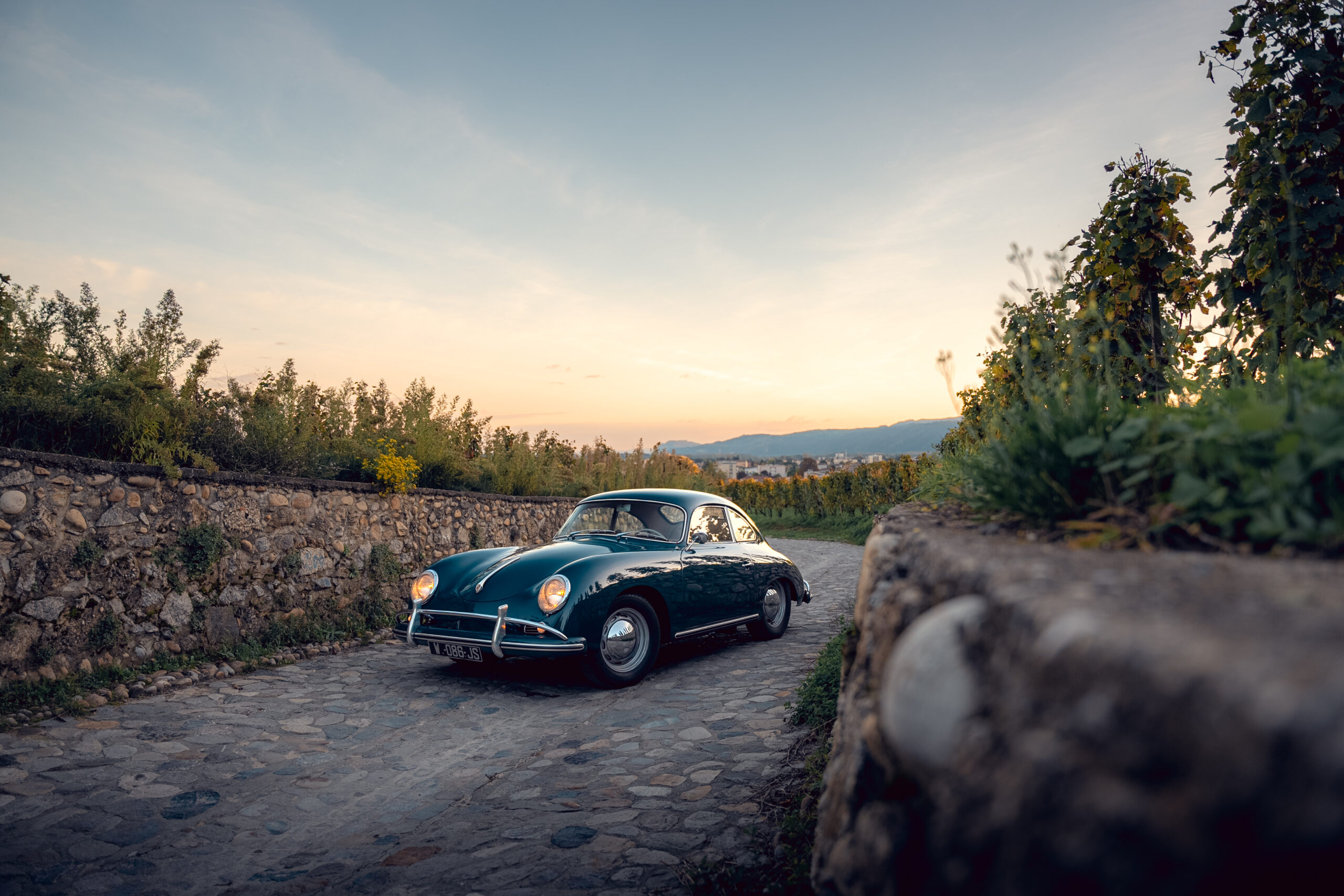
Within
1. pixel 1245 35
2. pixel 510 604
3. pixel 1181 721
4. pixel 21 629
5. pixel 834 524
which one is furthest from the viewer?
pixel 834 524

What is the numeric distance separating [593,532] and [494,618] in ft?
5.66

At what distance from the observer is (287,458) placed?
750cm

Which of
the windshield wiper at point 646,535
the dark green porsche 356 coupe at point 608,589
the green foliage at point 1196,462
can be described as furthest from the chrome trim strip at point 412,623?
the green foliage at point 1196,462

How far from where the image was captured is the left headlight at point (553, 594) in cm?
519

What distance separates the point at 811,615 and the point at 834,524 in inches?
672

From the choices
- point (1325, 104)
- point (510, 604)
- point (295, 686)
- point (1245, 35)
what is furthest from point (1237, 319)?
point (295, 686)

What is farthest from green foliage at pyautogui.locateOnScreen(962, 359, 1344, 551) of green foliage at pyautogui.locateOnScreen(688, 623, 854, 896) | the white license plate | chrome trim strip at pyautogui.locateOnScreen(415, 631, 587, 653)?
the white license plate

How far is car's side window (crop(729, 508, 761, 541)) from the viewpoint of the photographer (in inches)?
285

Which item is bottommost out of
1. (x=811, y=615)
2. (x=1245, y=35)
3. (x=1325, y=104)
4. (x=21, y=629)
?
(x=811, y=615)

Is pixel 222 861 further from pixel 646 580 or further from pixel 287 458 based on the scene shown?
pixel 287 458

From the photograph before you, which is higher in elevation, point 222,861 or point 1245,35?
point 1245,35

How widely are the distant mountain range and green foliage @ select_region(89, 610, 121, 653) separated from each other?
388ft

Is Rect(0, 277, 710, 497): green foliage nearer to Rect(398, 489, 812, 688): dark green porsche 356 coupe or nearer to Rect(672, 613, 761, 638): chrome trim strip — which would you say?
Rect(398, 489, 812, 688): dark green porsche 356 coupe

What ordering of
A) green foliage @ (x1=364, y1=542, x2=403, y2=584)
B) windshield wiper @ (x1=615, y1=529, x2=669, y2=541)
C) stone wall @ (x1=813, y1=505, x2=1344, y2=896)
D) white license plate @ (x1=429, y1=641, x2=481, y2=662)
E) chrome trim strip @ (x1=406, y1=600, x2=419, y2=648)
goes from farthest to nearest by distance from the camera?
green foliage @ (x1=364, y1=542, x2=403, y2=584)
windshield wiper @ (x1=615, y1=529, x2=669, y2=541)
chrome trim strip @ (x1=406, y1=600, x2=419, y2=648)
white license plate @ (x1=429, y1=641, x2=481, y2=662)
stone wall @ (x1=813, y1=505, x2=1344, y2=896)
